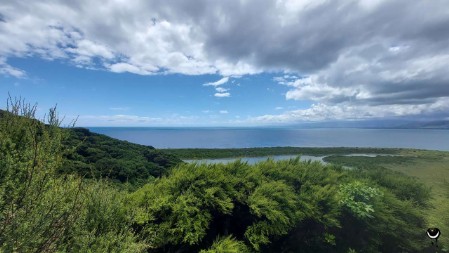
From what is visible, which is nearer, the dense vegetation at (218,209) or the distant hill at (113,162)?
the dense vegetation at (218,209)

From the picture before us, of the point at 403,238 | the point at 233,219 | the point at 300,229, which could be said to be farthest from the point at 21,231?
the point at 403,238

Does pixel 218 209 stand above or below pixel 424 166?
above

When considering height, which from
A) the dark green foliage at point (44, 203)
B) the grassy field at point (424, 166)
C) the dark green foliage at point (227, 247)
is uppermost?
the dark green foliage at point (44, 203)

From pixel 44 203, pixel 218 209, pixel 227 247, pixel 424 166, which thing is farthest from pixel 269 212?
pixel 424 166

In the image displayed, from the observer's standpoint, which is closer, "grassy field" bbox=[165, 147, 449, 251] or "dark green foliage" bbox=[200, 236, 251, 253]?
"dark green foliage" bbox=[200, 236, 251, 253]

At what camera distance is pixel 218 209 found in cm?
1903

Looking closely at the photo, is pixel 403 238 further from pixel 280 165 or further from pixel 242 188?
pixel 242 188

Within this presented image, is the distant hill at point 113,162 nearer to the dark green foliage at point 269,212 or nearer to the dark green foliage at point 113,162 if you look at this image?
the dark green foliage at point 113,162

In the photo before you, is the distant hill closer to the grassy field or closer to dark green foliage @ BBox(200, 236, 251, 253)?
the grassy field

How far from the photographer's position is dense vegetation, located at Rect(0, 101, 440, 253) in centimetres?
1167

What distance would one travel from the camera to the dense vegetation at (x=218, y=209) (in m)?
11.7

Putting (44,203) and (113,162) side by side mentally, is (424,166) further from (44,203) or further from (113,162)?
(44,203)

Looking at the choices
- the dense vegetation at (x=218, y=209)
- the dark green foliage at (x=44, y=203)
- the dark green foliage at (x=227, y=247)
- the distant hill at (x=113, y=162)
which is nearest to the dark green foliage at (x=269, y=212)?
the dense vegetation at (x=218, y=209)

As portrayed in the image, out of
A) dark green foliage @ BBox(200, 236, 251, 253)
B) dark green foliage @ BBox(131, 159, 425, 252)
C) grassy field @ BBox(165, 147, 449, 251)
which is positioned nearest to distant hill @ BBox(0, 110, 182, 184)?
grassy field @ BBox(165, 147, 449, 251)
